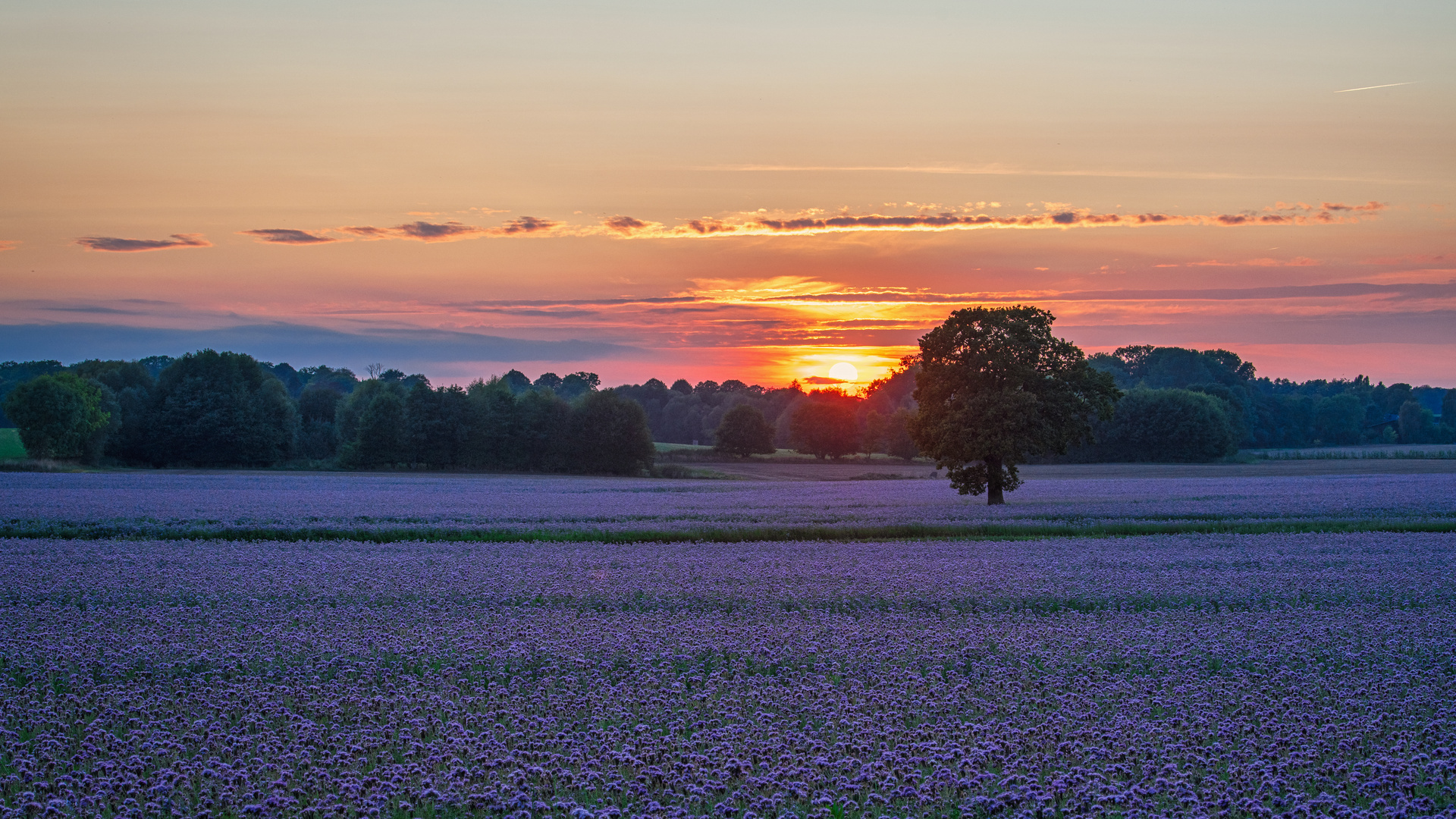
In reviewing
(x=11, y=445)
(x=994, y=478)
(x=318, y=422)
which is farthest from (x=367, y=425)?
(x=994, y=478)

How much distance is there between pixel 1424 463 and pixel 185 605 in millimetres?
99526

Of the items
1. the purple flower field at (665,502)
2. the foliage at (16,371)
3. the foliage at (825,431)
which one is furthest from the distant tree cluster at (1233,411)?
the foliage at (16,371)

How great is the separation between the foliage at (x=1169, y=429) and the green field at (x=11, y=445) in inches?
4266

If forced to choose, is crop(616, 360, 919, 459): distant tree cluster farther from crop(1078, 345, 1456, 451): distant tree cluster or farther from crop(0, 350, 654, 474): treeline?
crop(1078, 345, 1456, 451): distant tree cluster

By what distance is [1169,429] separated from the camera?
108250mm

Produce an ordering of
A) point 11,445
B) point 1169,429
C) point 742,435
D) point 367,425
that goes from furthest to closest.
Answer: point 742,435 < point 1169,429 < point 11,445 < point 367,425

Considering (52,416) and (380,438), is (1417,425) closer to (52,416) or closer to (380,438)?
(380,438)

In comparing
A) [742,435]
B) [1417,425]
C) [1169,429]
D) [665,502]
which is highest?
[1417,425]

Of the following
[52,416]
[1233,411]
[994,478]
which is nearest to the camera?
[994,478]

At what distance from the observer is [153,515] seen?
32.0 m

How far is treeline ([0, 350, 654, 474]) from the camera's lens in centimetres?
8544

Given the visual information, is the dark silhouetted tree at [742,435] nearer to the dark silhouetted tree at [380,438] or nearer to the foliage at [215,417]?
the dark silhouetted tree at [380,438]

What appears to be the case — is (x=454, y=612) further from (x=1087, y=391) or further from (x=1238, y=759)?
(x=1087, y=391)

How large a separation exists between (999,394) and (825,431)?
77.1 meters
